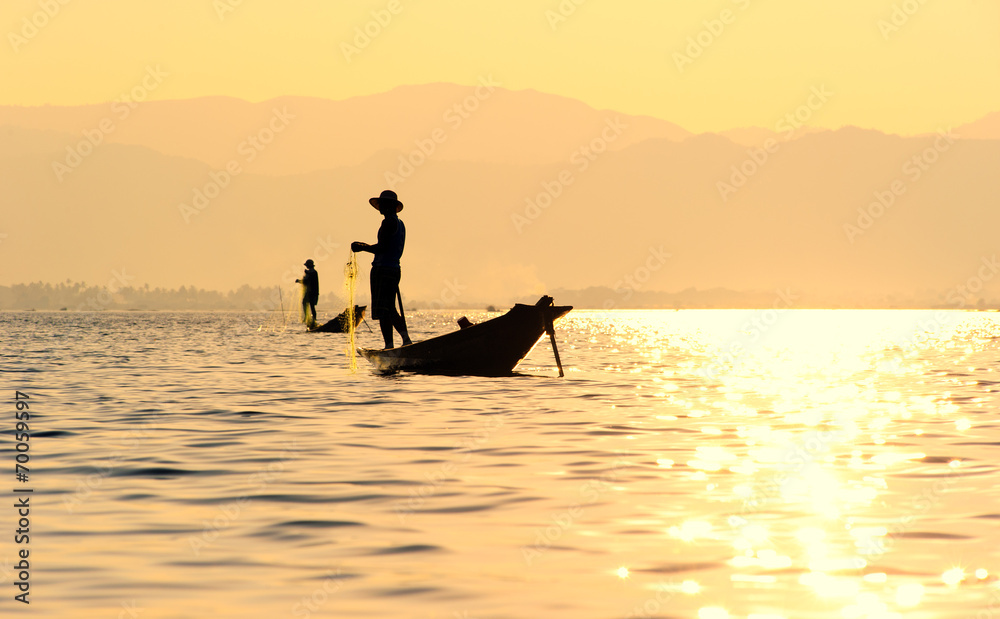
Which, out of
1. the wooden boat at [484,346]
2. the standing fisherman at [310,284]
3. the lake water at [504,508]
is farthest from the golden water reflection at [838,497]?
the standing fisherman at [310,284]

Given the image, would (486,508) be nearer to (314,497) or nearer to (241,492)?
(314,497)

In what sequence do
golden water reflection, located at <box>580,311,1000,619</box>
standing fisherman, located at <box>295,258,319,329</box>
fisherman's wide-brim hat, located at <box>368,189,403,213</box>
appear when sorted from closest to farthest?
1. golden water reflection, located at <box>580,311,1000,619</box>
2. fisherman's wide-brim hat, located at <box>368,189,403,213</box>
3. standing fisherman, located at <box>295,258,319,329</box>

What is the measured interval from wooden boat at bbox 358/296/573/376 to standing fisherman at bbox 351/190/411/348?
96cm

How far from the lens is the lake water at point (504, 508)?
5184mm

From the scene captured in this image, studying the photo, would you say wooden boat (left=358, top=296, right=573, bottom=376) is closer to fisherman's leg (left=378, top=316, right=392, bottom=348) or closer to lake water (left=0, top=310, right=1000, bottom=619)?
fisherman's leg (left=378, top=316, right=392, bottom=348)

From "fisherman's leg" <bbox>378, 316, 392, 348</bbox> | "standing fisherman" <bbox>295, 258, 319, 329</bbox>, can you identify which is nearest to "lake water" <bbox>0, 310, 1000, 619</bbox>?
"fisherman's leg" <bbox>378, 316, 392, 348</bbox>

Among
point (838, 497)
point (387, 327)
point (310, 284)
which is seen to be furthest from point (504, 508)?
point (310, 284)

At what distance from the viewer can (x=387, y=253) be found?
19891mm

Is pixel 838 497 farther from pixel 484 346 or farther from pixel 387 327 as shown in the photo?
pixel 387 327

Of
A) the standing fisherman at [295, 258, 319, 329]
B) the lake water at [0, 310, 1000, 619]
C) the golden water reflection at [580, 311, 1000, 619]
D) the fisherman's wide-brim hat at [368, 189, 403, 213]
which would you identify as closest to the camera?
the lake water at [0, 310, 1000, 619]

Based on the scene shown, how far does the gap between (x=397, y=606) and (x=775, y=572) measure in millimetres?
2042

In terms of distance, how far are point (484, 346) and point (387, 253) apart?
8.46 feet

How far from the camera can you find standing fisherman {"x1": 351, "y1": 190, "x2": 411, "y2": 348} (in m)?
19.6

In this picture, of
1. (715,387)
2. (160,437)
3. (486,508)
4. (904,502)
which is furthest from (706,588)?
(715,387)
